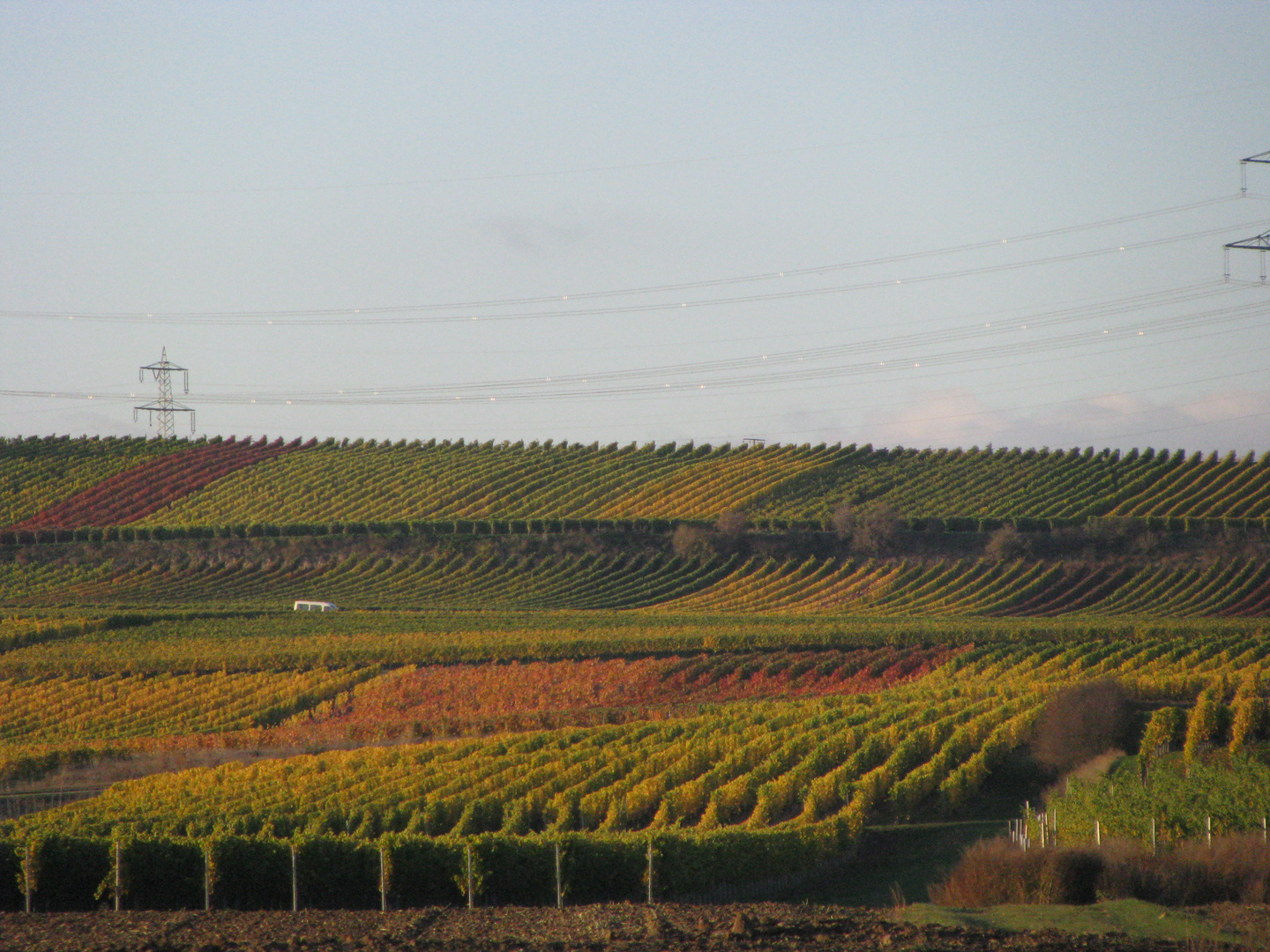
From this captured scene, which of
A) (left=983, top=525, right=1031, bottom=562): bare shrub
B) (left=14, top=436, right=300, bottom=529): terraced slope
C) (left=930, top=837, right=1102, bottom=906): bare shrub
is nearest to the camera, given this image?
(left=930, top=837, right=1102, bottom=906): bare shrub

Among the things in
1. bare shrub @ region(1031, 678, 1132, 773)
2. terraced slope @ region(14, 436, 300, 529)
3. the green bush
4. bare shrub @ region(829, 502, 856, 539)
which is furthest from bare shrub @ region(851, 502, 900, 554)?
the green bush

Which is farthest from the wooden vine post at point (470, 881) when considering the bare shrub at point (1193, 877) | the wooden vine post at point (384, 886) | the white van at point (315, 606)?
the white van at point (315, 606)

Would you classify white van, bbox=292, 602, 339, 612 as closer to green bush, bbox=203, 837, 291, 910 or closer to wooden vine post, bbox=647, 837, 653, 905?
green bush, bbox=203, 837, 291, 910

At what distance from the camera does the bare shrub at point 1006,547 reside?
7225 centimetres

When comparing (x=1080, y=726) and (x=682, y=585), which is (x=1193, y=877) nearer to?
(x=1080, y=726)

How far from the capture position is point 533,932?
61.4 feet

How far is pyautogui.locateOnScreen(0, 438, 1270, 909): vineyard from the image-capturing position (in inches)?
955

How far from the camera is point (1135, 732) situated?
36.2 m

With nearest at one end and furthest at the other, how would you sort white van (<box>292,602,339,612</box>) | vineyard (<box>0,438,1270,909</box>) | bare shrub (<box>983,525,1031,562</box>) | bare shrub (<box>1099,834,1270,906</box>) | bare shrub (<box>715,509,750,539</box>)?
1. bare shrub (<box>1099,834,1270,906</box>)
2. vineyard (<box>0,438,1270,909</box>)
3. white van (<box>292,602,339,612</box>)
4. bare shrub (<box>983,525,1031,562</box>)
5. bare shrub (<box>715,509,750,539</box>)

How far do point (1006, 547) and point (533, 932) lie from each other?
5851 cm

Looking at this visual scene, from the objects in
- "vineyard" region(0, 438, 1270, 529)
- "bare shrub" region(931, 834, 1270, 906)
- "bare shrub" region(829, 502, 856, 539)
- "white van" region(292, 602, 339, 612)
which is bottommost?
"bare shrub" region(931, 834, 1270, 906)

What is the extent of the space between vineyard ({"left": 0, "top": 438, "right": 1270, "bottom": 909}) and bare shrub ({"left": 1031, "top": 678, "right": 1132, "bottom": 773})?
0.43 meters

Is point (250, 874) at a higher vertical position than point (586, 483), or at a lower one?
lower

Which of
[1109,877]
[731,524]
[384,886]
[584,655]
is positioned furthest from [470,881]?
[731,524]
